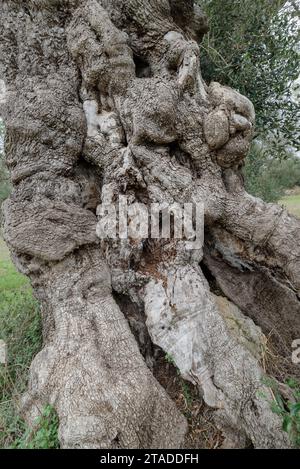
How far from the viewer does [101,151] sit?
3299 mm

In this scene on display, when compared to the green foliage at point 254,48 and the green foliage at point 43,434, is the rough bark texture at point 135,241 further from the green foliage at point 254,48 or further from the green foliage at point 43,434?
the green foliage at point 254,48

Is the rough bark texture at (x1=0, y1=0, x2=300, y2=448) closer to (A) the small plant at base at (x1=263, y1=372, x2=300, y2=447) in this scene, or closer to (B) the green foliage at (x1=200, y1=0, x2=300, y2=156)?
(A) the small plant at base at (x1=263, y1=372, x2=300, y2=447)

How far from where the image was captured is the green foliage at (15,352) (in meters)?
2.54

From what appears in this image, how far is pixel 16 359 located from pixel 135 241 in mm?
1828

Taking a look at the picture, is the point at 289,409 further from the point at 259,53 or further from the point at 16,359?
the point at 259,53

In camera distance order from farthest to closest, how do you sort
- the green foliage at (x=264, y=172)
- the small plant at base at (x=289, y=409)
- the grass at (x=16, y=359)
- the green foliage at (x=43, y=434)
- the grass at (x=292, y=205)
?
the grass at (x=292, y=205) < the green foliage at (x=264, y=172) < the grass at (x=16, y=359) < the green foliage at (x=43, y=434) < the small plant at base at (x=289, y=409)

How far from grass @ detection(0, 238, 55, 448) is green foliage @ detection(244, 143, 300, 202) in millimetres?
5114

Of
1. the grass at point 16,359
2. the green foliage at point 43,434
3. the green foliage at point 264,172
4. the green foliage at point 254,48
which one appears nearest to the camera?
the green foliage at point 43,434

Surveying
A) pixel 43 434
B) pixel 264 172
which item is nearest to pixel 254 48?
pixel 43 434

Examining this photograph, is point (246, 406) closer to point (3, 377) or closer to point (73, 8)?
point (3, 377)

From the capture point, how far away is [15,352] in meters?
3.53

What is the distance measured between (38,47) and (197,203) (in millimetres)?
2487

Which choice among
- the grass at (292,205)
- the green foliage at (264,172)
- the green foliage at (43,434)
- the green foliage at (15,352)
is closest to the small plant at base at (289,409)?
the green foliage at (43,434)

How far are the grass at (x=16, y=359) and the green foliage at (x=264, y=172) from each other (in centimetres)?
511
